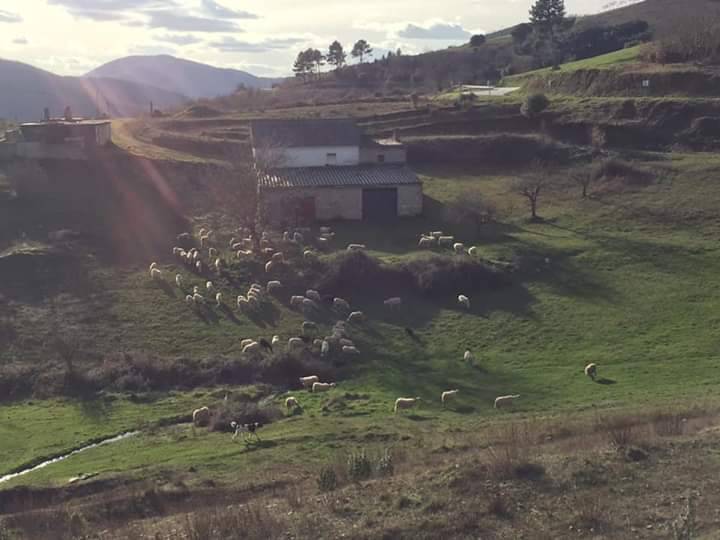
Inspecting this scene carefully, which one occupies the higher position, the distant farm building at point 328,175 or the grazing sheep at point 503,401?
the distant farm building at point 328,175

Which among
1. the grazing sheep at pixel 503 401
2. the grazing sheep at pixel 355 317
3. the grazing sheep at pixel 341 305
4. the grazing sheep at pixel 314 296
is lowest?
the grazing sheep at pixel 503 401

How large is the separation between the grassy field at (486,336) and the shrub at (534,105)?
17.9 metres

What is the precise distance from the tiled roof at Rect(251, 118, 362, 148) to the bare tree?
13.9 metres

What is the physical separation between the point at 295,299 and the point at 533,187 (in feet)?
67.6

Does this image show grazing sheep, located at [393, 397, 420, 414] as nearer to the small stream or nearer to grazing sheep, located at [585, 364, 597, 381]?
grazing sheep, located at [585, 364, 597, 381]

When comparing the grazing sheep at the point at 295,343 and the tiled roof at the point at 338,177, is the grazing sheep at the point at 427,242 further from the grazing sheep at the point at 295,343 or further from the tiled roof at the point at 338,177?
the grazing sheep at the point at 295,343

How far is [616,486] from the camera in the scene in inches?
607

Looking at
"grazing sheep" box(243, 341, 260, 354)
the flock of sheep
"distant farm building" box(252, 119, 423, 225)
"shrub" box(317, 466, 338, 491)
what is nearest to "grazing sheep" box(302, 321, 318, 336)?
the flock of sheep

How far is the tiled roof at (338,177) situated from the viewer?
56.5m

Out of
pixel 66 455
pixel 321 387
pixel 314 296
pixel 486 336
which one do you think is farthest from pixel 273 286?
pixel 66 455

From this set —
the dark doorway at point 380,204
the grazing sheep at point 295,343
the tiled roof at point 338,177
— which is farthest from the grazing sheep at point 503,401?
the tiled roof at point 338,177

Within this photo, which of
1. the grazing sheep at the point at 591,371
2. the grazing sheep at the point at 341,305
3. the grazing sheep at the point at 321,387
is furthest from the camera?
the grazing sheep at the point at 341,305

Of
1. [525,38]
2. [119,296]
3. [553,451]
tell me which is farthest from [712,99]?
[525,38]

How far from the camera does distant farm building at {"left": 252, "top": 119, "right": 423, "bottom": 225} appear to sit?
55500 mm
